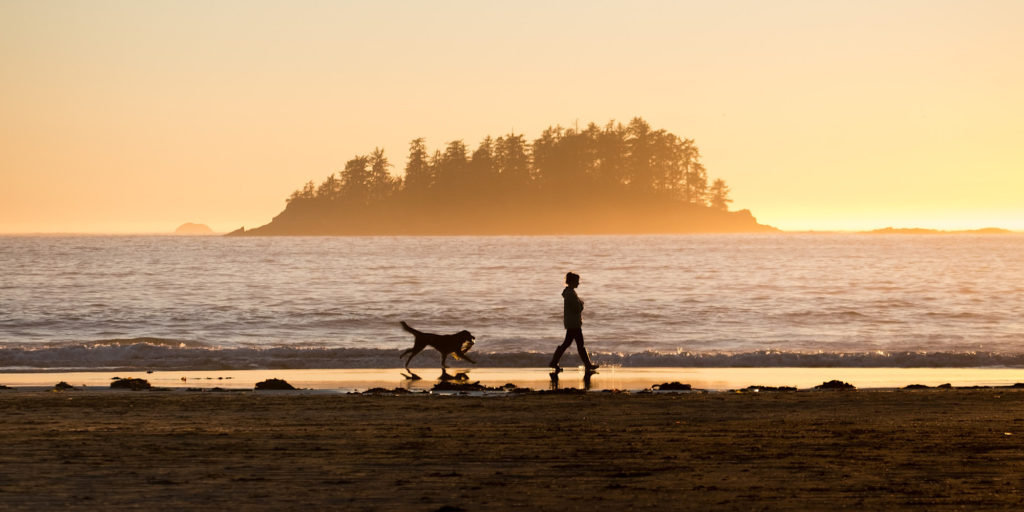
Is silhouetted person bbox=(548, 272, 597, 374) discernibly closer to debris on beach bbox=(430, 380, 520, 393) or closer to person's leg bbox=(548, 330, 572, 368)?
person's leg bbox=(548, 330, 572, 368)

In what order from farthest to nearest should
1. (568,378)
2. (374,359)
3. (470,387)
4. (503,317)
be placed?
(503,317)
(374,359)
(568,378)
(470,387)

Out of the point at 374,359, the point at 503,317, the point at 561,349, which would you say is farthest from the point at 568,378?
the point at 503,317

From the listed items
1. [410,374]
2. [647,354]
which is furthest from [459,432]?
[647,354]

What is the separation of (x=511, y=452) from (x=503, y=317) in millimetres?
28183

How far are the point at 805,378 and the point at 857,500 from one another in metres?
12.4

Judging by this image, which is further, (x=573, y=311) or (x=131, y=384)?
(x=573, y=311)

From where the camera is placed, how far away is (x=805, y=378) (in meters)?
20.1

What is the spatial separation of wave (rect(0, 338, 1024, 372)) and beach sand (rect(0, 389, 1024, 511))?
7.65m

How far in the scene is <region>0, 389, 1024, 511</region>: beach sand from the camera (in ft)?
26.7

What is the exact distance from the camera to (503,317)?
3844 cm

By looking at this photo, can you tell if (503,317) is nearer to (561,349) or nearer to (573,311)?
(561,349)

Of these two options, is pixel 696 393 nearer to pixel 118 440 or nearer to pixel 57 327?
pixel 118 440

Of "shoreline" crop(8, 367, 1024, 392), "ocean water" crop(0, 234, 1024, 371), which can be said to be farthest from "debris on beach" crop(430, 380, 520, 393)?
"ocean water" crop(0, 234, 1024, 371)

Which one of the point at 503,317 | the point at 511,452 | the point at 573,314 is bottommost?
the point at 511,452
